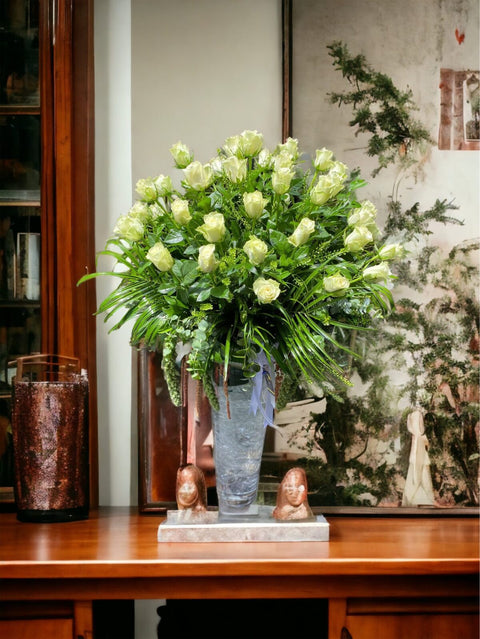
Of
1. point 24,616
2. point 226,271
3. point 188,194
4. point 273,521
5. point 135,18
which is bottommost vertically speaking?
point 24,616

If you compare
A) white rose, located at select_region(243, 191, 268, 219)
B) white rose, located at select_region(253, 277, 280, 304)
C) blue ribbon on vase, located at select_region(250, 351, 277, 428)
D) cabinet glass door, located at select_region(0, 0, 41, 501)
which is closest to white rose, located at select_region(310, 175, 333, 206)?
white rose, located at select_region(243, 191, 268, 219)

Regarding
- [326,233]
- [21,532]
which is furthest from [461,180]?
[21,532]

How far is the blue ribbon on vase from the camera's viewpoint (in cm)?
138

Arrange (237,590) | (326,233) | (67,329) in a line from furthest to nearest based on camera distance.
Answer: (67,329), (326,233), (237,590)

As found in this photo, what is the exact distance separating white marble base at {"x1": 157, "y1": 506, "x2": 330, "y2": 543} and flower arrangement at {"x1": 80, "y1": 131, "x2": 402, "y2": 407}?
242 millimetres

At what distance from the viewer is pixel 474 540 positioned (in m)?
1.45

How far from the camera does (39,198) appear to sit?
5.72 feet

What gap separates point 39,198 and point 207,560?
95 cm

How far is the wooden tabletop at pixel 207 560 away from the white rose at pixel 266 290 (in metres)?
0.45

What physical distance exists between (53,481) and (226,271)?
624mm

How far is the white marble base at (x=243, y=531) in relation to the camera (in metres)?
1.39

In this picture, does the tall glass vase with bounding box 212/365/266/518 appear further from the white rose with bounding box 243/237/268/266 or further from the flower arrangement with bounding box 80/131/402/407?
the white rose with bounding box 243/237/268/266

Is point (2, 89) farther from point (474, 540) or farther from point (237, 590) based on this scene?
point (474, 540)

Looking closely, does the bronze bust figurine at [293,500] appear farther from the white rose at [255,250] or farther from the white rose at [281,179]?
the white rose at [281,179]
